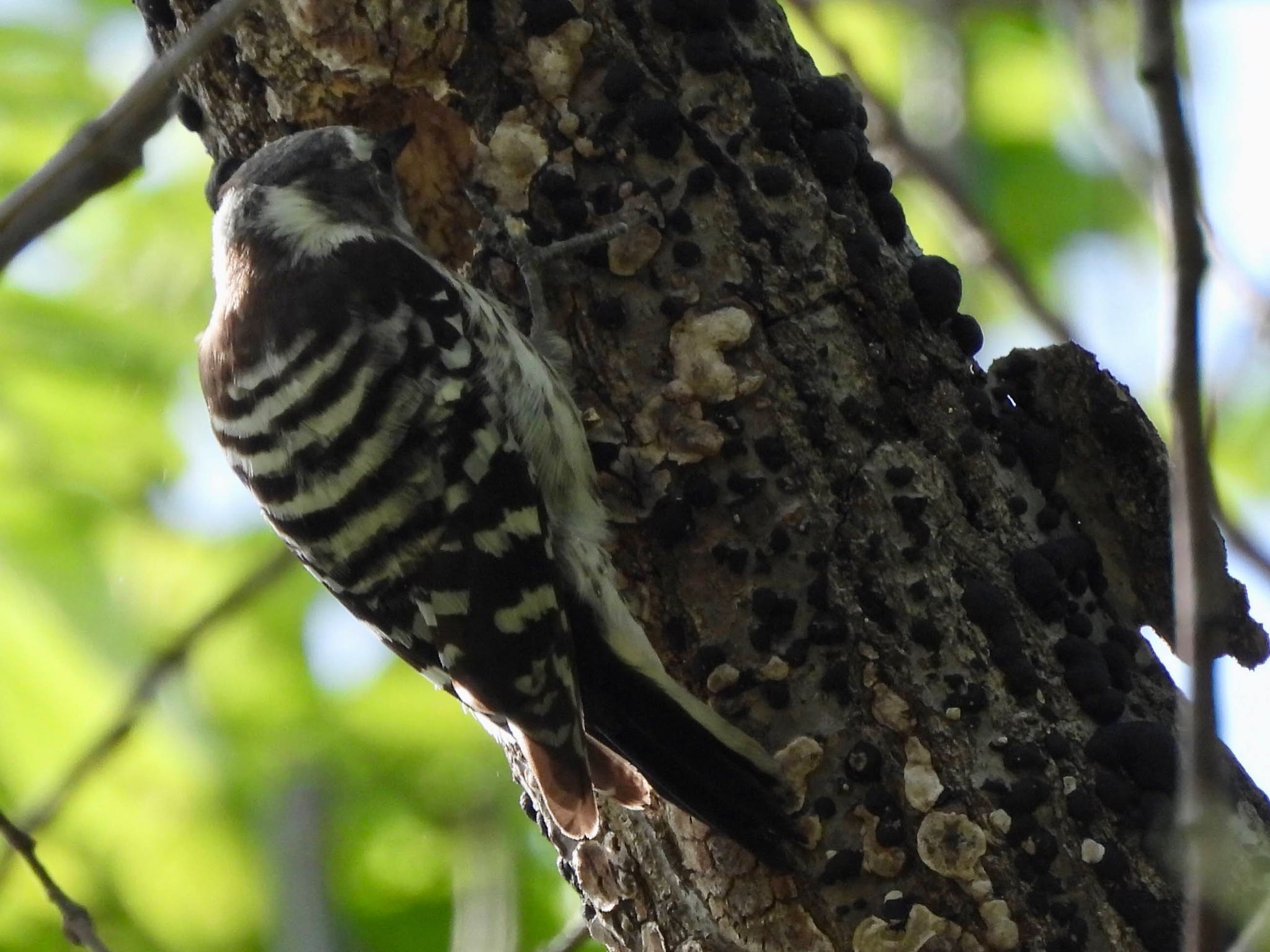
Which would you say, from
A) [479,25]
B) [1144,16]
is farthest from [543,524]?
[1144,16]

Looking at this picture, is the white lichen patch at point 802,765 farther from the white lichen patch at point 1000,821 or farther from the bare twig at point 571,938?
the bare twig at point 571,938

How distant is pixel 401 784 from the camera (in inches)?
142

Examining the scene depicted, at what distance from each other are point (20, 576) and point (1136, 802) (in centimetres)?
202

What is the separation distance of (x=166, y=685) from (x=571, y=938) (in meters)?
0.93

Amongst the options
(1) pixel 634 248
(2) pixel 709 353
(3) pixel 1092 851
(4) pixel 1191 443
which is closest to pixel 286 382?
(1) pixel 634 248

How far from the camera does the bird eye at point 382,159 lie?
112 inches

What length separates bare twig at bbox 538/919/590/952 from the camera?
114 inches

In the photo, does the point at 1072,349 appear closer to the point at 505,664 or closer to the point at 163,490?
the point at 505,664

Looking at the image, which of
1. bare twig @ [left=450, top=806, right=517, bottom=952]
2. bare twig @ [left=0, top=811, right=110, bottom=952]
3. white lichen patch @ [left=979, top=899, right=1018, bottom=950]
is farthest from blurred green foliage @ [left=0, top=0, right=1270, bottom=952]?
white lichen patch @ [left=979, top=899, right=1018, bottom=950]

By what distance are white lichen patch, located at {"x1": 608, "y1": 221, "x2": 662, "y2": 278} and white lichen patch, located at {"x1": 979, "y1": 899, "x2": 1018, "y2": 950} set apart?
115cm

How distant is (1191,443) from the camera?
1.16 meters

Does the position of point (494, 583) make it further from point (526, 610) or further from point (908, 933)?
point (908, 933)

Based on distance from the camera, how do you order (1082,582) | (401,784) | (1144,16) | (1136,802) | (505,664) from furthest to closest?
1. (401,784)
2. (505,664)
3. (1082,582)
4. (1136,802)
5. (1144,16)

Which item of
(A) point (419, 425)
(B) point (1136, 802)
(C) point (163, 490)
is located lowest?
(C) point (163, 490)
